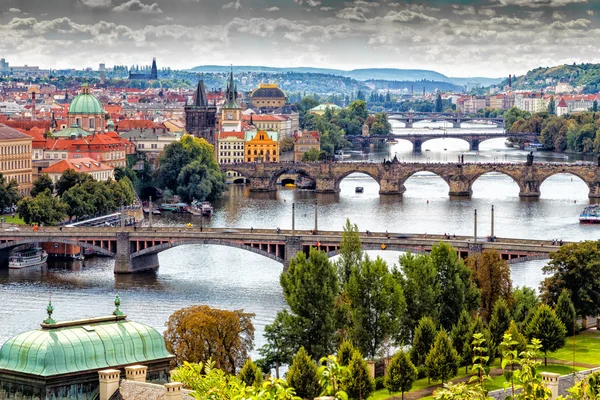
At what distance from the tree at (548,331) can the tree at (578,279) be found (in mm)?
4572

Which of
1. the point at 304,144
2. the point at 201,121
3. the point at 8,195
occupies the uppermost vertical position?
the point at 201,121

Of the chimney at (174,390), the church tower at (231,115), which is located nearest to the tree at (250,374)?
the chimney at (174,390)

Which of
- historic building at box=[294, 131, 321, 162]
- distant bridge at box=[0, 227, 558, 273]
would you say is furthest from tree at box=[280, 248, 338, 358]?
historic building at box=[294, 131, 321, 162]

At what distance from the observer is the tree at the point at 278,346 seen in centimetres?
4466

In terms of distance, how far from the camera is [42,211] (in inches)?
3115

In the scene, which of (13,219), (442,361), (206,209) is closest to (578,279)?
(442,361)

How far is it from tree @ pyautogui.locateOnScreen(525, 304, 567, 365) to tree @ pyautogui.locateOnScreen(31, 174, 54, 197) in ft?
159

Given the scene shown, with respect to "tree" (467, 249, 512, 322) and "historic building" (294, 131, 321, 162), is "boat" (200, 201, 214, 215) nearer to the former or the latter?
"historic building" (294, 131, 321, 162)

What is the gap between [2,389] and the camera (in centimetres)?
3023

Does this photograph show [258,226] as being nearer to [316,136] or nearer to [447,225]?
[447,225]

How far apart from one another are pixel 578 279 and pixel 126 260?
24433mm

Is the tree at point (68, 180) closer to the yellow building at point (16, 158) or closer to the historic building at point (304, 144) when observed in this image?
the yellow building at point (16, 158)

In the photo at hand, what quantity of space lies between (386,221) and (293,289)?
4246 centimetres

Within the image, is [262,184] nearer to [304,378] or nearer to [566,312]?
[566,312]
